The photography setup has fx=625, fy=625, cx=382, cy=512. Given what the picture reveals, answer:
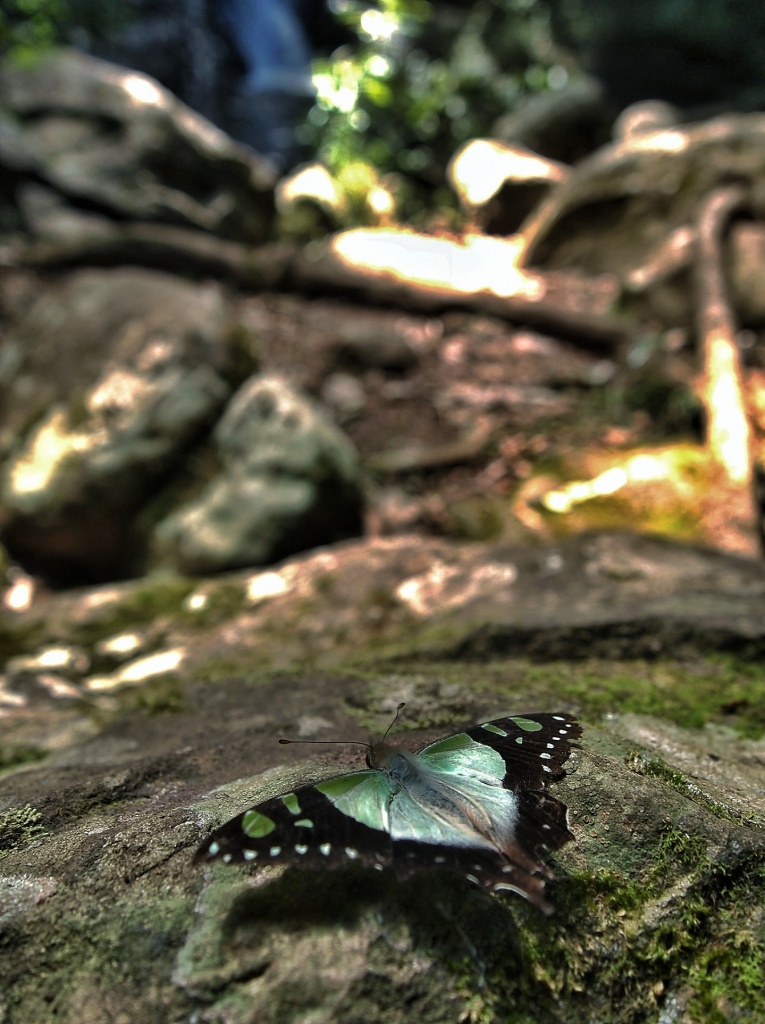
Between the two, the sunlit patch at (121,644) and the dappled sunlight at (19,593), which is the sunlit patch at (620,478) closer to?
the sunlit patch at (121,644)

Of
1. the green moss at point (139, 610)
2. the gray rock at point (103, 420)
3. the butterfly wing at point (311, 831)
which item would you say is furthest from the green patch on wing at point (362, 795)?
the gray rock at point (103, 420)

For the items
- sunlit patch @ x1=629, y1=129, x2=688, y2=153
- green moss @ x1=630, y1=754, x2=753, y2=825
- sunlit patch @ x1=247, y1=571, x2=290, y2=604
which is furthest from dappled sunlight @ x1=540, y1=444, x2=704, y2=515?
sunlit patch @ x1=629, y1=129, x2=688, y2=153

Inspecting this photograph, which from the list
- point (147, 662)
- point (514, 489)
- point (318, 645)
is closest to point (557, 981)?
point (318, 645)

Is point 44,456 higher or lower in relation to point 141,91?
lower

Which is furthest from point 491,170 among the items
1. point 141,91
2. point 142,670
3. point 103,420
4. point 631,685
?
point 631,685

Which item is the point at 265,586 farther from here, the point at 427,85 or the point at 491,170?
the point at 427,85

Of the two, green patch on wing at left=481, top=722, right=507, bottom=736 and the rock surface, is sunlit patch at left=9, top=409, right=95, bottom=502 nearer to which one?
the rock surface
